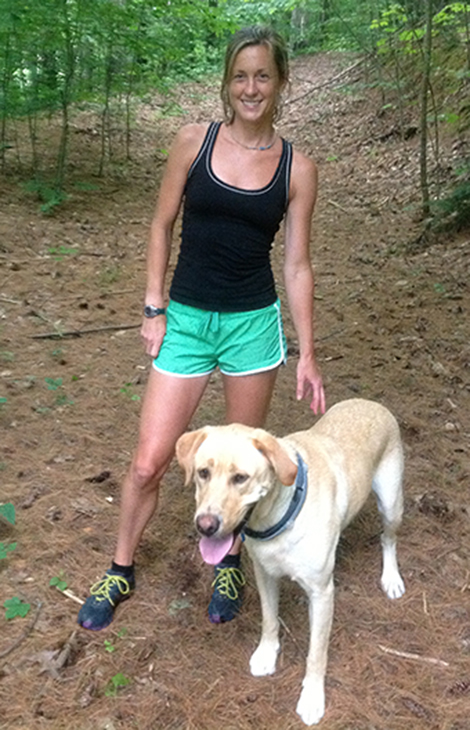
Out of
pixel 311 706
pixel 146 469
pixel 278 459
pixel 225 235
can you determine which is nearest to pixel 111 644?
pixel 146 469

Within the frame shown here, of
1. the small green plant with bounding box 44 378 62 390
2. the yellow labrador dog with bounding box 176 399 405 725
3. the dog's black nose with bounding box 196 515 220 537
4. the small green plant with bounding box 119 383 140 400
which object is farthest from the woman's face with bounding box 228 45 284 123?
the small green plant with bounding box 44 378 62 390

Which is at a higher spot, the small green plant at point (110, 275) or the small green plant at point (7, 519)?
the small green plant at point (110, 275)

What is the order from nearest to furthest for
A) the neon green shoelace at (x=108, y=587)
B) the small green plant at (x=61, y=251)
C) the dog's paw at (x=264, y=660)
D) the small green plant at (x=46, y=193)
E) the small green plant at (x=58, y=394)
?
the dog's paw at (x=264, y=660) < the neon green shoelace at (x=108, y=587) < the small green plant at (x=58, y=394) < the small green plant at (x=61, y=251) < the small green plant at (x=46, y=193)

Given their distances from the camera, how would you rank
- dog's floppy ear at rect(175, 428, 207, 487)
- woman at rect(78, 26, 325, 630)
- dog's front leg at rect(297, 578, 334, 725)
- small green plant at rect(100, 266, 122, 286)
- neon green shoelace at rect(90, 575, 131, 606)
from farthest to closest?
small green plant at rect(100, 266, 122, 286) < neon green shoelace at rect(90, 575, 131, 606) < woman at rect(78, 26, 325, 630) < dog's front leg at rect(297, 578, 334, 725) < dog's floppy ear at rect(175, 428, 207, 487)

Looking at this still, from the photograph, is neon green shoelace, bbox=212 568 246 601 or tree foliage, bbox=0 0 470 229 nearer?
neon green shoelace, bbox=212 568 246 601

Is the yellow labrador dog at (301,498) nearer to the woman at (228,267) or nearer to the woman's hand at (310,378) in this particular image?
the woman's hand at (310,378)

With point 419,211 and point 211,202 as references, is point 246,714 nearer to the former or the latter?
point 211,202

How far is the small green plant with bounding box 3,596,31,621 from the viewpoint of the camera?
3.02 metres

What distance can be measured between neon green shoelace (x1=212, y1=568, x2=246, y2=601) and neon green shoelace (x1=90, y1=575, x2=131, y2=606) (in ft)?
1.57

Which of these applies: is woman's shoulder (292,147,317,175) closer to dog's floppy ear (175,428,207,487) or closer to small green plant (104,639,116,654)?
dog's floppy ear (175,428,207,487)

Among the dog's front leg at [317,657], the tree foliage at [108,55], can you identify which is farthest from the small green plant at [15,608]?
the tree foliage at [108,55]

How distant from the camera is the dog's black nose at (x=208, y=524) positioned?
2.13m

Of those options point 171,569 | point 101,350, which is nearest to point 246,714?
point 171,569

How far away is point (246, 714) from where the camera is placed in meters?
2.62
